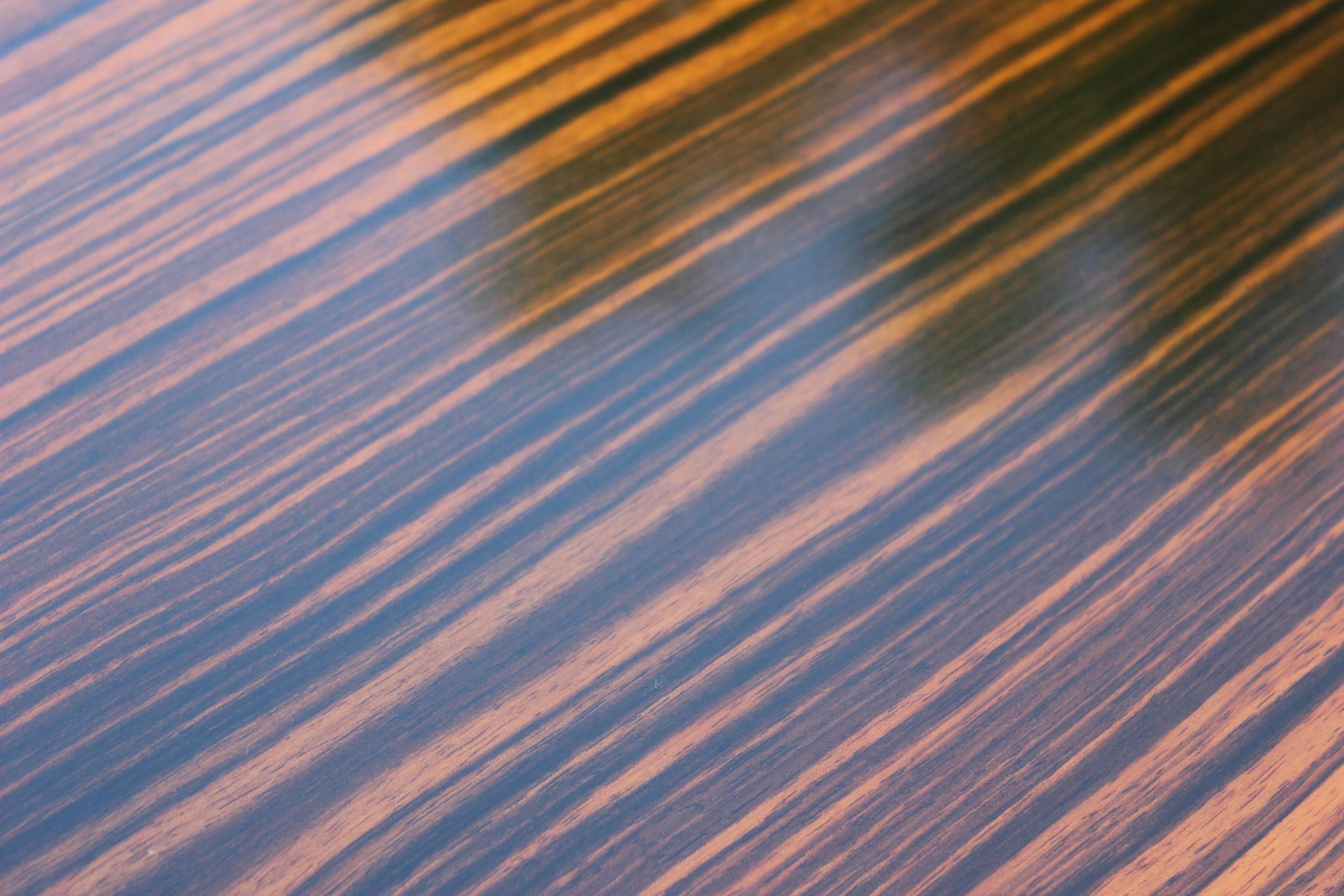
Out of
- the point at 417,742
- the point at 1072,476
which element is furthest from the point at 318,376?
the point at 1072,476

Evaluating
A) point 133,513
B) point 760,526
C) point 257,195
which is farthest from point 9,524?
point 760,526

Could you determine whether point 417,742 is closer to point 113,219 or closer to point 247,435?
point 247,435

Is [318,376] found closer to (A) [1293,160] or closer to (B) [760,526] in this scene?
(B) [760,526]

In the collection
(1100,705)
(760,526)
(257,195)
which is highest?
(257,195)

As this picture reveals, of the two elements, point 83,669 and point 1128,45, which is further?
point 1128,45

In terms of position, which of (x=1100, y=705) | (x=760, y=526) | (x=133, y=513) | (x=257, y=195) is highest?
(x=257, y=195)

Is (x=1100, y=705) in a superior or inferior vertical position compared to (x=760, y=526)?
inferior
